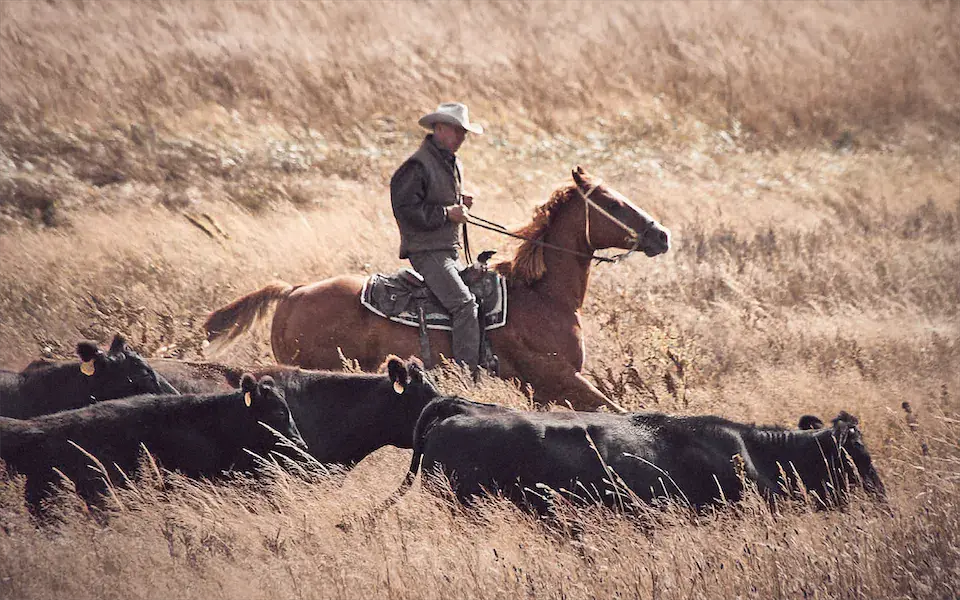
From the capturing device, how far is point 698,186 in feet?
67.9

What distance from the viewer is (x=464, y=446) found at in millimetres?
5652

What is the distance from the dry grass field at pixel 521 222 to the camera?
511 cm

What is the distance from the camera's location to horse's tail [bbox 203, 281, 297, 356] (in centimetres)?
888

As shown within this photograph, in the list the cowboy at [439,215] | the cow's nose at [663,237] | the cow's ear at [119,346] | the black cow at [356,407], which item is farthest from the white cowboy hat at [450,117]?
the cow's ear at [119,346]

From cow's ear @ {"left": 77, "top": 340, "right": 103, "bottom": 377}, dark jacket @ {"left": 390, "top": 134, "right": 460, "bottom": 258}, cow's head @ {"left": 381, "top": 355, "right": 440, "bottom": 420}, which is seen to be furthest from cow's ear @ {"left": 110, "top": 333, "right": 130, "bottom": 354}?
dark jacket @ {"left": 390, "top": 134, "right": 460, "bottom": 258}

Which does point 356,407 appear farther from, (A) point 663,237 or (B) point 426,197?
(A) point 663,237

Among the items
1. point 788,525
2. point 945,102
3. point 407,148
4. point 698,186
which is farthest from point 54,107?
point 945,102

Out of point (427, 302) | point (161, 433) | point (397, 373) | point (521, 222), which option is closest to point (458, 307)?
point (427, 302)

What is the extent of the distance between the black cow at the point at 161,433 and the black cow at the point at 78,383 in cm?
68

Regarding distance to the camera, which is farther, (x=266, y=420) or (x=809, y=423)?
(x=809, y=423)

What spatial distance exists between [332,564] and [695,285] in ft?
29.1

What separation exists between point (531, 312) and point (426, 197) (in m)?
1.32

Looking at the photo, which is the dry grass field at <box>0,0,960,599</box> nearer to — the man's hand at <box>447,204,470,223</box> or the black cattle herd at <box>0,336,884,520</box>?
the black cattle herd at <box>0,336,884,520</box>

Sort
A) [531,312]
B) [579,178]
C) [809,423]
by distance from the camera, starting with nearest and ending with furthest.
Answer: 1. [809,423]
2. [531,312]
3. [579,178]
